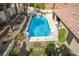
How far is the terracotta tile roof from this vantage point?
2.10 meters

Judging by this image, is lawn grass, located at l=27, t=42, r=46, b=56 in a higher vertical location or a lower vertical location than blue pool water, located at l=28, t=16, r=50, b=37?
lower

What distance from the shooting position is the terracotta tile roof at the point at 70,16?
2.10m

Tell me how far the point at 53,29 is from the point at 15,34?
471 millimetres

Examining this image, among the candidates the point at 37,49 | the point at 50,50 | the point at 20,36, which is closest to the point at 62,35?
the point at 50,50

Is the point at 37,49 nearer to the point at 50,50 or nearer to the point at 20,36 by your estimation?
the point at 50,50

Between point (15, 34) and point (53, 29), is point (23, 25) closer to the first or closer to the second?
point (15, 34)

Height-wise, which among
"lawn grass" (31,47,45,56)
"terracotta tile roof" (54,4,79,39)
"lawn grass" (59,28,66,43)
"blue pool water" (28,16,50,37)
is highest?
"terracotta tile roof" (54,4,79,39)

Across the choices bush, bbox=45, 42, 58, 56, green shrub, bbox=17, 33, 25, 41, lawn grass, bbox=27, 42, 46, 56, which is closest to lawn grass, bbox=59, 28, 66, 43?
bush, bbox=45, 42, 58, 56

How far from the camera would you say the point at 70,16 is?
2.17m

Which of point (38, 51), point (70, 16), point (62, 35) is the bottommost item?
point (38, 51)

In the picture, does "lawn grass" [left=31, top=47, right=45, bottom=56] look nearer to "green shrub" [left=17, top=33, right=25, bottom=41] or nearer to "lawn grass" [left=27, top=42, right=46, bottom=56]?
"lawn grass" [left=27, top=42, right=46, bottom=56]

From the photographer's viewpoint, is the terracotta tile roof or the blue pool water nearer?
the terracotta tile roof

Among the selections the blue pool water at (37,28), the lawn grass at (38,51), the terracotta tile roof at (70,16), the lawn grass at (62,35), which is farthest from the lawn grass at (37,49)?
the terracotta tile roof at (70,16)

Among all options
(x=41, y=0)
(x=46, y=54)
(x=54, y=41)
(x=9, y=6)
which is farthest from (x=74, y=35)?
(x=9, y=6)
